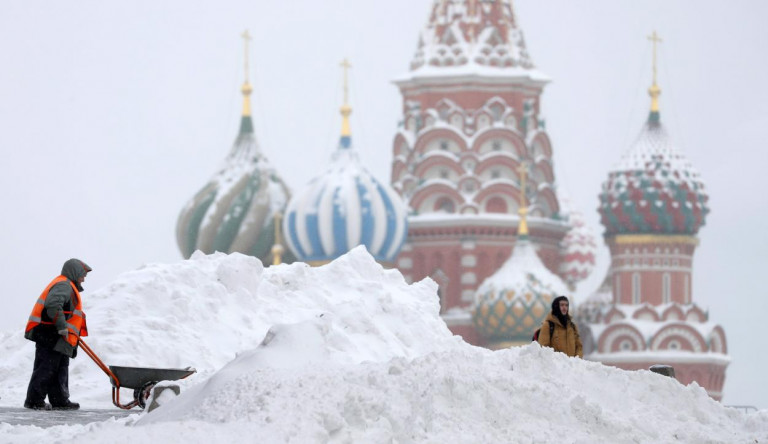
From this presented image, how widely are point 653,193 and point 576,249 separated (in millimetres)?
5376

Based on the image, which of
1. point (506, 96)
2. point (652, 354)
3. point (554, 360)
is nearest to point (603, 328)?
point (652, 354)

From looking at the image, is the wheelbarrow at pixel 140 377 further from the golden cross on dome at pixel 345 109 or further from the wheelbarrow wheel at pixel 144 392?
the golden cross on dome at pixel 345 109

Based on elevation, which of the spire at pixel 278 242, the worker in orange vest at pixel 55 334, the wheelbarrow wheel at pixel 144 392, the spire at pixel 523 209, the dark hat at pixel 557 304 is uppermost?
the spire at pixel 523 209

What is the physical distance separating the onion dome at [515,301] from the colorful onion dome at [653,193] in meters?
3.53

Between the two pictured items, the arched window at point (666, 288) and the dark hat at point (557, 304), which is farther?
the arched window at point (666, 288)

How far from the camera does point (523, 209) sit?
2758 inches

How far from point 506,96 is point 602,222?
4.84 metres

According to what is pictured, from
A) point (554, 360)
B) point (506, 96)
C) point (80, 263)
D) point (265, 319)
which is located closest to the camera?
point (554, 360)

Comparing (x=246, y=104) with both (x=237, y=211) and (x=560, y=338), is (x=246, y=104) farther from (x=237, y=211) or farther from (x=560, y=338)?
(x=560, y=338)

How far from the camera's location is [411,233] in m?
71.6

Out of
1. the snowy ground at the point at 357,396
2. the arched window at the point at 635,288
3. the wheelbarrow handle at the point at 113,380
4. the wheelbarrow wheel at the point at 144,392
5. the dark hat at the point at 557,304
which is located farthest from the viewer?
the arched window at the point at 635,288

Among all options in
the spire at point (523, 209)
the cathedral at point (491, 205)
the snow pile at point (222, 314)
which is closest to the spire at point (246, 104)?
the cathedral at point (491, 205)

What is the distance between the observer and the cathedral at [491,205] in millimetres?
69125

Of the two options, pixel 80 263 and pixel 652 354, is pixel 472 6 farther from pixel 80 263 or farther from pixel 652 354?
pixel 80 263
